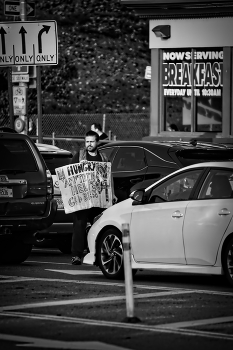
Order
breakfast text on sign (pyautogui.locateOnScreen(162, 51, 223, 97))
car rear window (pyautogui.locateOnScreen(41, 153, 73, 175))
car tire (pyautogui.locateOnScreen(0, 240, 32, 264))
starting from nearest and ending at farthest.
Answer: car tire (pyautogui.locateOnScreen(0, 240, 32, 264))
car rear window (pyautogui.locateOnScreen(41, 153, 73, 175))
breakfast text on sign (pyautogui.locateOnScreen(162, 51, 223, 97))

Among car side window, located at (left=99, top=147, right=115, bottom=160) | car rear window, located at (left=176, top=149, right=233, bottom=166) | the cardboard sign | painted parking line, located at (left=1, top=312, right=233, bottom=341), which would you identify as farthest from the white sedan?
car side window, located at (left=99, top=147, right=115, bottom=160)

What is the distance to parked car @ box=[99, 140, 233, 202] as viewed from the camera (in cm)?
1656

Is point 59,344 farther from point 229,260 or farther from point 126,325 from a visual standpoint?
point 229,260

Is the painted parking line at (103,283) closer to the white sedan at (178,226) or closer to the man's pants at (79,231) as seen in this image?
the white sedan at (178,226)

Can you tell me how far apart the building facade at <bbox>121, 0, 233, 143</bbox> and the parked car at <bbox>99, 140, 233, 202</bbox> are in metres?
10.8

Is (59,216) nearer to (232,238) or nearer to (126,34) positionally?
(232,238)

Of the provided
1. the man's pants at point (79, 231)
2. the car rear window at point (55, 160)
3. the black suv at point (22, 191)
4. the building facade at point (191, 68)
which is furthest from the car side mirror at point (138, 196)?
the building facade at point (191, 68)

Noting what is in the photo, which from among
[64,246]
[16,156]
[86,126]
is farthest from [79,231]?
[86,126]

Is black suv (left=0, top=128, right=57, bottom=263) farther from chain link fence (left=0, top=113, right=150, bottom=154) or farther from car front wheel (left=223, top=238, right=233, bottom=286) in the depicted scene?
chain link fence (left=0, top=113, right=150, bottom=154)

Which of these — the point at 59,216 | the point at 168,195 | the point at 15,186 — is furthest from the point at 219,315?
the point at 59,216

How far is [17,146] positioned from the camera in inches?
571

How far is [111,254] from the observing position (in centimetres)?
1303

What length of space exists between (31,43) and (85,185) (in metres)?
6.35

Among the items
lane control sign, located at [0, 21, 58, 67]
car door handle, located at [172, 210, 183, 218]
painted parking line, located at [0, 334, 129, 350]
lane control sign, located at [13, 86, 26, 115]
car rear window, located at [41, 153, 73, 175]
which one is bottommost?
painted parking line, located at [0, 334, 129, 350]
